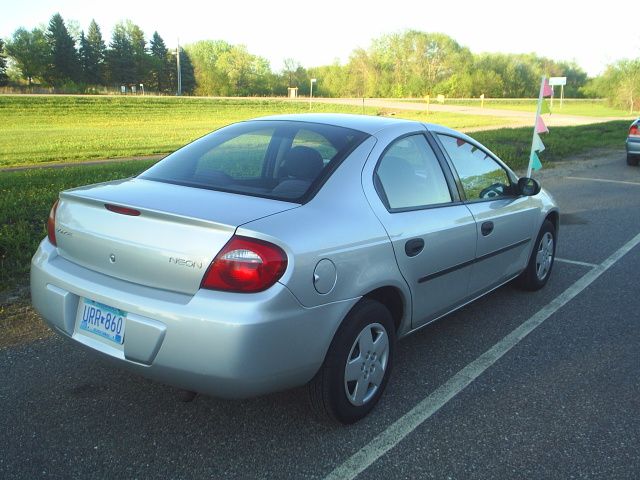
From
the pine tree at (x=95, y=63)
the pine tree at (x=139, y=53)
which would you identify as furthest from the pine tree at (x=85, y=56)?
the pine tree at (x=139, y=53)

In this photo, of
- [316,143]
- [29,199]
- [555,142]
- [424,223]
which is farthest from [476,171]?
[555,142]

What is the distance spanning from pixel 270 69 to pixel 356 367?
407 ft

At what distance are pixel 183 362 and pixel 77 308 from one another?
0.69m

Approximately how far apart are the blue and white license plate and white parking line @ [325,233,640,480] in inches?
44.0

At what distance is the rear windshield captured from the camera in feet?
9.82

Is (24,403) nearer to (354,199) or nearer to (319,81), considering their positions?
(354,199)

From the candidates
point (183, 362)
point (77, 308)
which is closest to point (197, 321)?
point (183, 362)

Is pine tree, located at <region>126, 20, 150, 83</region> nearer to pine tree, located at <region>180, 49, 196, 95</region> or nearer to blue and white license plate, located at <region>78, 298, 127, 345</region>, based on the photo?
pine tree, located at <region>180, 49, 196, 95</region>

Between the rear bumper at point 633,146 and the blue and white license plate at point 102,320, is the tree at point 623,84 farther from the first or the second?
the blue and white license plate at point 102,320

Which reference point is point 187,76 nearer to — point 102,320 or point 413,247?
point 413,247

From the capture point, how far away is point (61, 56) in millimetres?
75812

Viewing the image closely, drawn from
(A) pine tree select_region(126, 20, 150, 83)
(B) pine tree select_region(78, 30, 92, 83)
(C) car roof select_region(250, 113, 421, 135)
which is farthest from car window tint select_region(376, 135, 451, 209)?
(A) pine tree select_region(126, 20, 150, 83)

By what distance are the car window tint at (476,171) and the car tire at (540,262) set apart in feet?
2.48

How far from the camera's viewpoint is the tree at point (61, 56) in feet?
248
